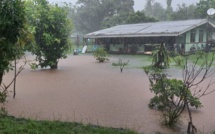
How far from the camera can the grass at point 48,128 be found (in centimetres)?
392

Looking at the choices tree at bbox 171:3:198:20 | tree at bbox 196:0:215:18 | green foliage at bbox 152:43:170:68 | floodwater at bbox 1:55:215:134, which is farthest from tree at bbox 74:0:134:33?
floodwater at bbox 1:55:215:134

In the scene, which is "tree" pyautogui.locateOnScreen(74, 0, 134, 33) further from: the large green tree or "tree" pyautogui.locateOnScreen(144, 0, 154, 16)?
the large green tree

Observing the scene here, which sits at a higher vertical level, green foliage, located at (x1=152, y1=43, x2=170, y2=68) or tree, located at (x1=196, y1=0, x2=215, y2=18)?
tree, located at (x1=196, y1=0, x2=215, y2=18)

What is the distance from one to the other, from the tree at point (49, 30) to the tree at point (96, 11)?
27.0m

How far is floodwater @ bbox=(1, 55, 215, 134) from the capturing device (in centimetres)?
470

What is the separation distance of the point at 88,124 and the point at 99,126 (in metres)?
0.21

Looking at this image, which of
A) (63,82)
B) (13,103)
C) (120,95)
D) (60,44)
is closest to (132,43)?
(60,44)

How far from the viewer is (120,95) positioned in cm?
686

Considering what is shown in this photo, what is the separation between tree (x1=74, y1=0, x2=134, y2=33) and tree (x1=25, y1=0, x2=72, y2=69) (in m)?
27.0

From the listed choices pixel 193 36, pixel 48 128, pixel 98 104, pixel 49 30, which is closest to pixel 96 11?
pixel 193 36

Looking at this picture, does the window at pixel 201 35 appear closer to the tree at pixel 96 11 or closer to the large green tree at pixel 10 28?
the tree at pixel 96 11

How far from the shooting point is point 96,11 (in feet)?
132

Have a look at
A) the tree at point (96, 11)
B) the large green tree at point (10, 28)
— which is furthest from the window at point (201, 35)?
the large green tree at point (10, 28)

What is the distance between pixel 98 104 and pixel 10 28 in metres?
2.74
